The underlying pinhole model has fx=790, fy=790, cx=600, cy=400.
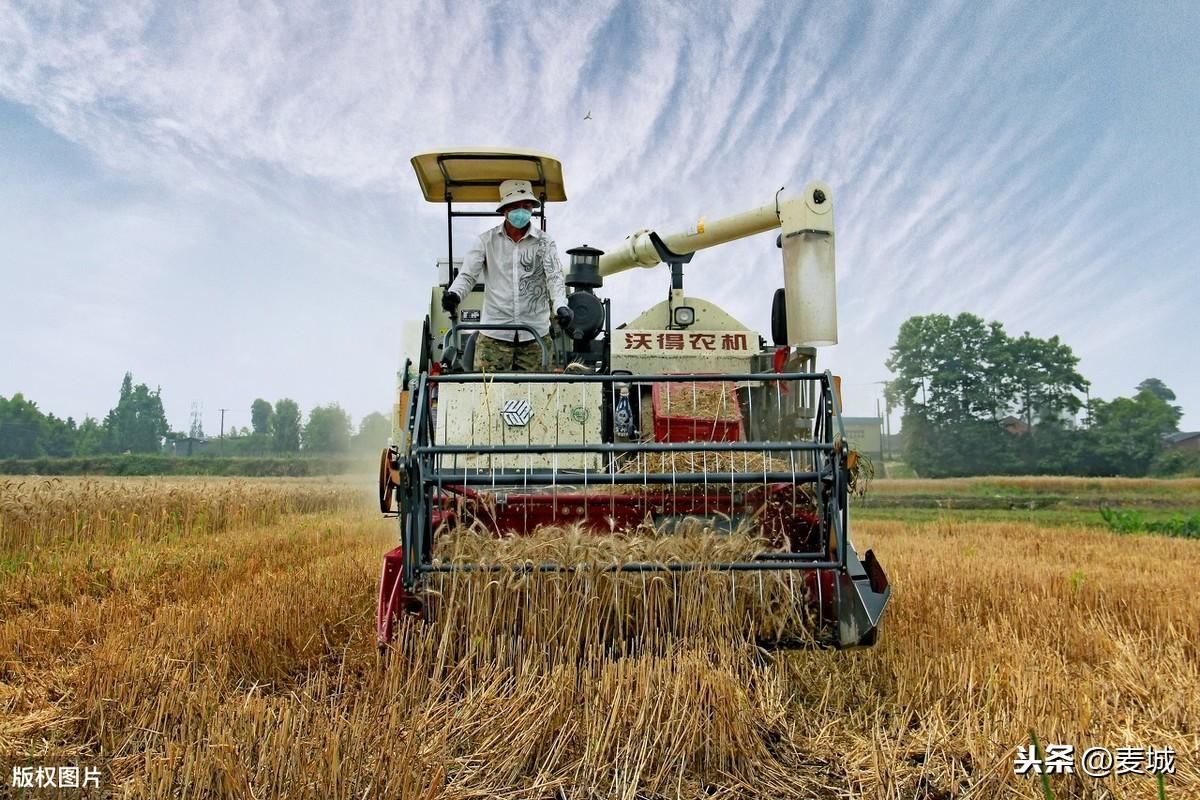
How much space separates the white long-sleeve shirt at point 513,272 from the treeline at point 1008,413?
45.0m

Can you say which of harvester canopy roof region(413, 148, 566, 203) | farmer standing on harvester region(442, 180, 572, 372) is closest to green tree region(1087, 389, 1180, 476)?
harvester canopy roof region(413, 148, 566, 203)

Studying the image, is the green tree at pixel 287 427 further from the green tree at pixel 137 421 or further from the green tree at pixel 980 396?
the green tree at pixel 980 396

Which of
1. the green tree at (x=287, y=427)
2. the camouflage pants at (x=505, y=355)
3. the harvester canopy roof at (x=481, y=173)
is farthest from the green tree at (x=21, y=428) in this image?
the camouflage pants at (x=505, y=355)

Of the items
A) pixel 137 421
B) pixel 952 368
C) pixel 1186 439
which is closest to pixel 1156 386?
pixel 1186 439

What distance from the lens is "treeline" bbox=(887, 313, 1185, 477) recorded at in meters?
43.6

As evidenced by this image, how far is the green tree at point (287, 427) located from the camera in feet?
236

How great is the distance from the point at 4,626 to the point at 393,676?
3.41 m

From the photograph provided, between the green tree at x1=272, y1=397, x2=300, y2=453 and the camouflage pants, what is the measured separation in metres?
68.3

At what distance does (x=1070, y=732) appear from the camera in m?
3.04

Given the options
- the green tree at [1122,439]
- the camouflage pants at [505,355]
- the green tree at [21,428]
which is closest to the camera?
the camouflage pants at [505,355]

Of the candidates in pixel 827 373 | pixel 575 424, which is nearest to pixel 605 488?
pixel 575 424

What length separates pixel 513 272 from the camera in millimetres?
5691

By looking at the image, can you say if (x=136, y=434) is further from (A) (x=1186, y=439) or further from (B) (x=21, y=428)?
Result: (A) (x=1186, y=439)

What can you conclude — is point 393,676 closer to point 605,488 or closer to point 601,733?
point 601,733
